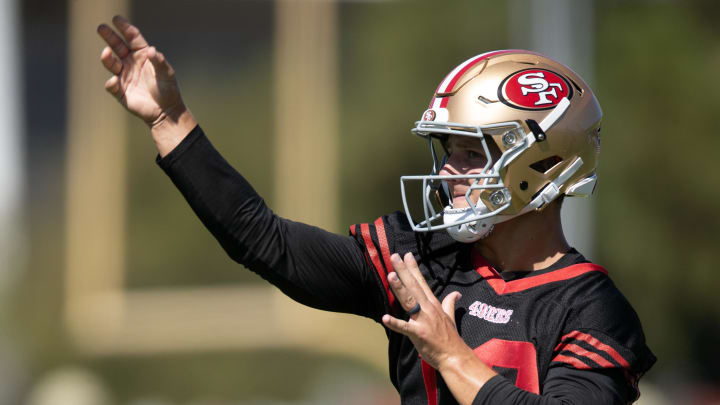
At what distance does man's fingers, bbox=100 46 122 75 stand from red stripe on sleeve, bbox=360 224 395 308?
2.36ft

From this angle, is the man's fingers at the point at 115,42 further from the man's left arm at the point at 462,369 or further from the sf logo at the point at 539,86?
the sf logo at the point at 539,86

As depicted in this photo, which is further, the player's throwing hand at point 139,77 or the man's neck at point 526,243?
the man's neck at point 526,243

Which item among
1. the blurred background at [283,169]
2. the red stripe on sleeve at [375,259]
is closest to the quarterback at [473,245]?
the red stripe on sleeve at [375,259]

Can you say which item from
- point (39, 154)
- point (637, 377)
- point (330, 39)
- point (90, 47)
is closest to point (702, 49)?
point (330, 39)

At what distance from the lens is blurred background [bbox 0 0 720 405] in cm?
714

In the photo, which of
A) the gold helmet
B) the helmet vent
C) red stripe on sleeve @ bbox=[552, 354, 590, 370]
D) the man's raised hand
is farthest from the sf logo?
the man's raised hand

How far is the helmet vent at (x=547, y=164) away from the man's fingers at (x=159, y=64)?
0.93 m

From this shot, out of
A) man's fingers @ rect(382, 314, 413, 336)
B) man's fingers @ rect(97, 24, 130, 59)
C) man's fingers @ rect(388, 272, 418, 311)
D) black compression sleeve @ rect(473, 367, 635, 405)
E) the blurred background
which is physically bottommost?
the blurred background

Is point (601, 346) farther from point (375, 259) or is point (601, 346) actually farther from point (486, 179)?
point (375, 259)

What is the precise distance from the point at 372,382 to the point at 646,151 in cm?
305

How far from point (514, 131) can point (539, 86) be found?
5.7 inches

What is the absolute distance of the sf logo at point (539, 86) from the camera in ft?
7.07

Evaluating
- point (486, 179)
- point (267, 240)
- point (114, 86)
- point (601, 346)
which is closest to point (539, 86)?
point (486, 179)

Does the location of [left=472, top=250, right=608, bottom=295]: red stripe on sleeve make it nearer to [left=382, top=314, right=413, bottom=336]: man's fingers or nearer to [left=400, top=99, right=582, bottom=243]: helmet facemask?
[left=400, top=99, right=582, bottom=243]: helmet facemask
